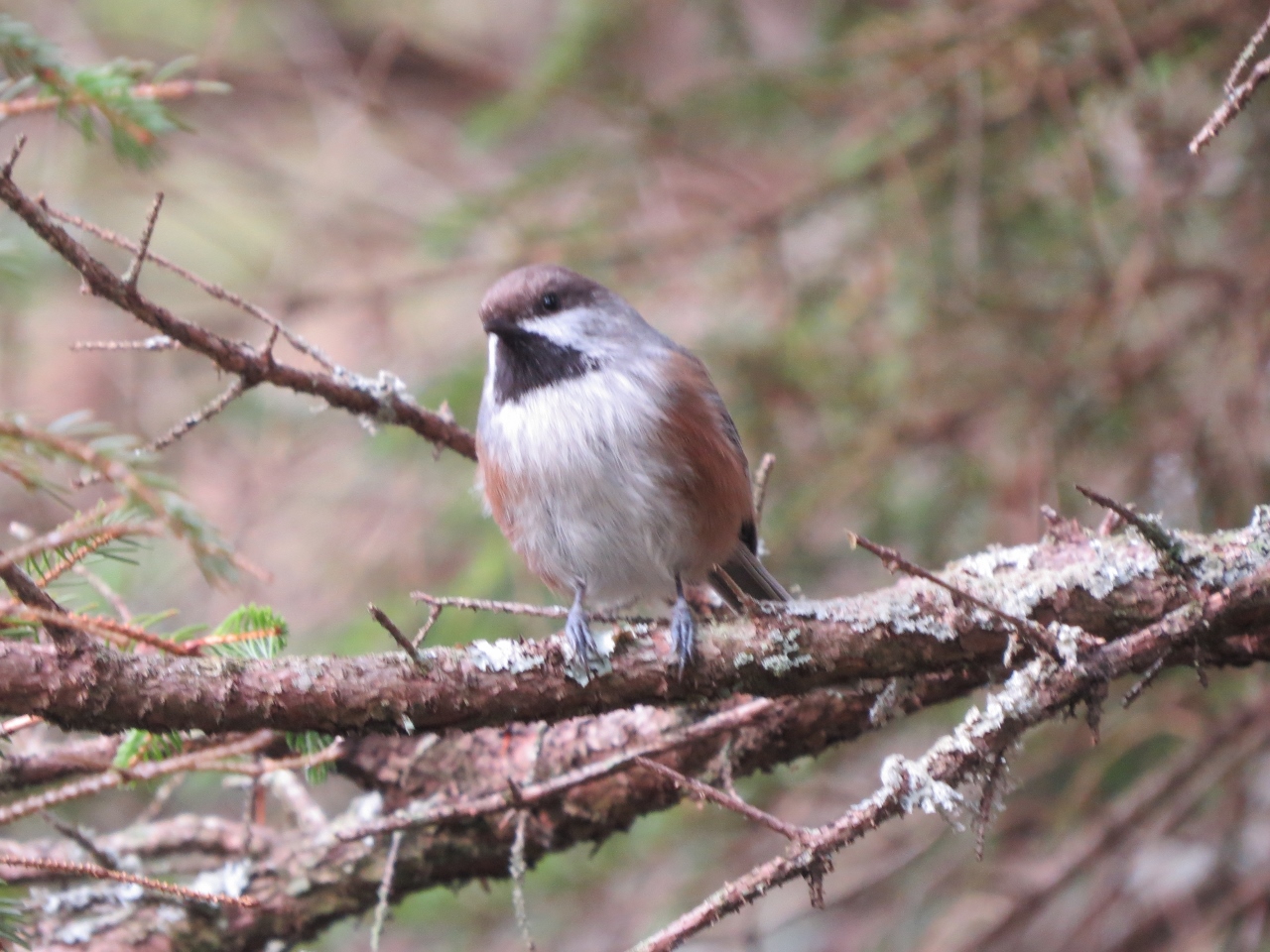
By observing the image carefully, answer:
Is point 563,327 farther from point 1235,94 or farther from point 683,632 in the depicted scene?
point 1235,94

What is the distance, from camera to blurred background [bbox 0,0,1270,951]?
3.66 metres

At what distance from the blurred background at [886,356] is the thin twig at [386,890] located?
0.87m

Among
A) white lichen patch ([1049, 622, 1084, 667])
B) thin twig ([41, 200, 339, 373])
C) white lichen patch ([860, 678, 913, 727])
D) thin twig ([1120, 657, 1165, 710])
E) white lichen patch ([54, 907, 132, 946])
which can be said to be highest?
thin twig ([41, 200, 339, 373])

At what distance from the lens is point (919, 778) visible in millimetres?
1896

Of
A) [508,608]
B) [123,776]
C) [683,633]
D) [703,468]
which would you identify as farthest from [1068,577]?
[123,776]

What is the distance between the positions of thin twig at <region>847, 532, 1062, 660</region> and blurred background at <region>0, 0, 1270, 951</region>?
1.70 metres

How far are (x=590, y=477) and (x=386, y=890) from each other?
1070 millimetres

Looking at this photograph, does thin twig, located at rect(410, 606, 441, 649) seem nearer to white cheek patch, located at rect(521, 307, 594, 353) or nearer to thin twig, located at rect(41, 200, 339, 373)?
thin twig, located at rect(41, 200, 339, 373)

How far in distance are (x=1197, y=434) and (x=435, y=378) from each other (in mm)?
2605

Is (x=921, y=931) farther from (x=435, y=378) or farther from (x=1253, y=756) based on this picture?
(x=435, y=378)

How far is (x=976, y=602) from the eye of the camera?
6.04 feet

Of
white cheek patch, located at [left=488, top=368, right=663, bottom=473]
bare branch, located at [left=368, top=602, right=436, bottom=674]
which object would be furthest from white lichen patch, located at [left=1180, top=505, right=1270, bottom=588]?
bare branch, located at [left=368, top=602, right=436, bottom=674]

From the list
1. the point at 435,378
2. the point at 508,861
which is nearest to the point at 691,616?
the point at 508,861

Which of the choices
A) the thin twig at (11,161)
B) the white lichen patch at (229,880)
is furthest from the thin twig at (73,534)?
the white lichen patch at (229,880)
